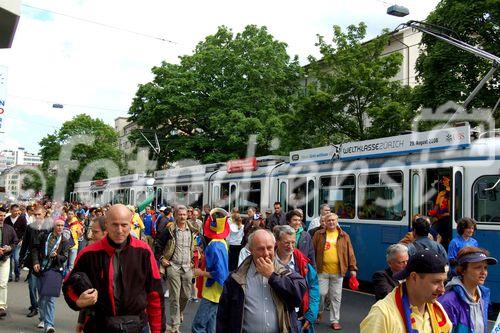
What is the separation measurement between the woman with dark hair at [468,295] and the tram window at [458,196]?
7.29 metres

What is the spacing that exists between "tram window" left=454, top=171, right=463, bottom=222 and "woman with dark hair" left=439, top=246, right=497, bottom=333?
7287 millimetres

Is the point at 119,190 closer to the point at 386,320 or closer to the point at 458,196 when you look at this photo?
the point at 458,196

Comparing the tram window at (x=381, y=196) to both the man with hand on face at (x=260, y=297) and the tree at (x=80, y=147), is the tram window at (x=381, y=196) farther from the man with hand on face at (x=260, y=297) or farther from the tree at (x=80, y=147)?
the tree at (x=80, y=147)

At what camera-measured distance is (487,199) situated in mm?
11039

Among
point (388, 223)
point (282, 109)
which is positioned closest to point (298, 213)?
point (388, 223)

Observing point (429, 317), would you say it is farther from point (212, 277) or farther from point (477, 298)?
point (212, 277)

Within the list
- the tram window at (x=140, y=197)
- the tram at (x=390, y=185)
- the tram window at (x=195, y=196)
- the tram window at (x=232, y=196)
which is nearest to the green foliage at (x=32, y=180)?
the tram window at (x=140, y=197)

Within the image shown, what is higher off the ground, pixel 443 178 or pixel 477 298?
pixel 443 178

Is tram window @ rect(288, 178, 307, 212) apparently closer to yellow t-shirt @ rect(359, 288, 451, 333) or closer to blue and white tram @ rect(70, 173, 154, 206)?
yellow t-shirt @ rect(359, 288, 451, 333)

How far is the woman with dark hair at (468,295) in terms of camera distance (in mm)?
4020

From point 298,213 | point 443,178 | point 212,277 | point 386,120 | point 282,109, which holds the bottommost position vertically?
point 212,277

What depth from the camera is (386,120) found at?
2391 centimetres

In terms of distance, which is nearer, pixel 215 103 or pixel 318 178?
pixel 318 178

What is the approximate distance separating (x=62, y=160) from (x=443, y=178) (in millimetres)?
65344
